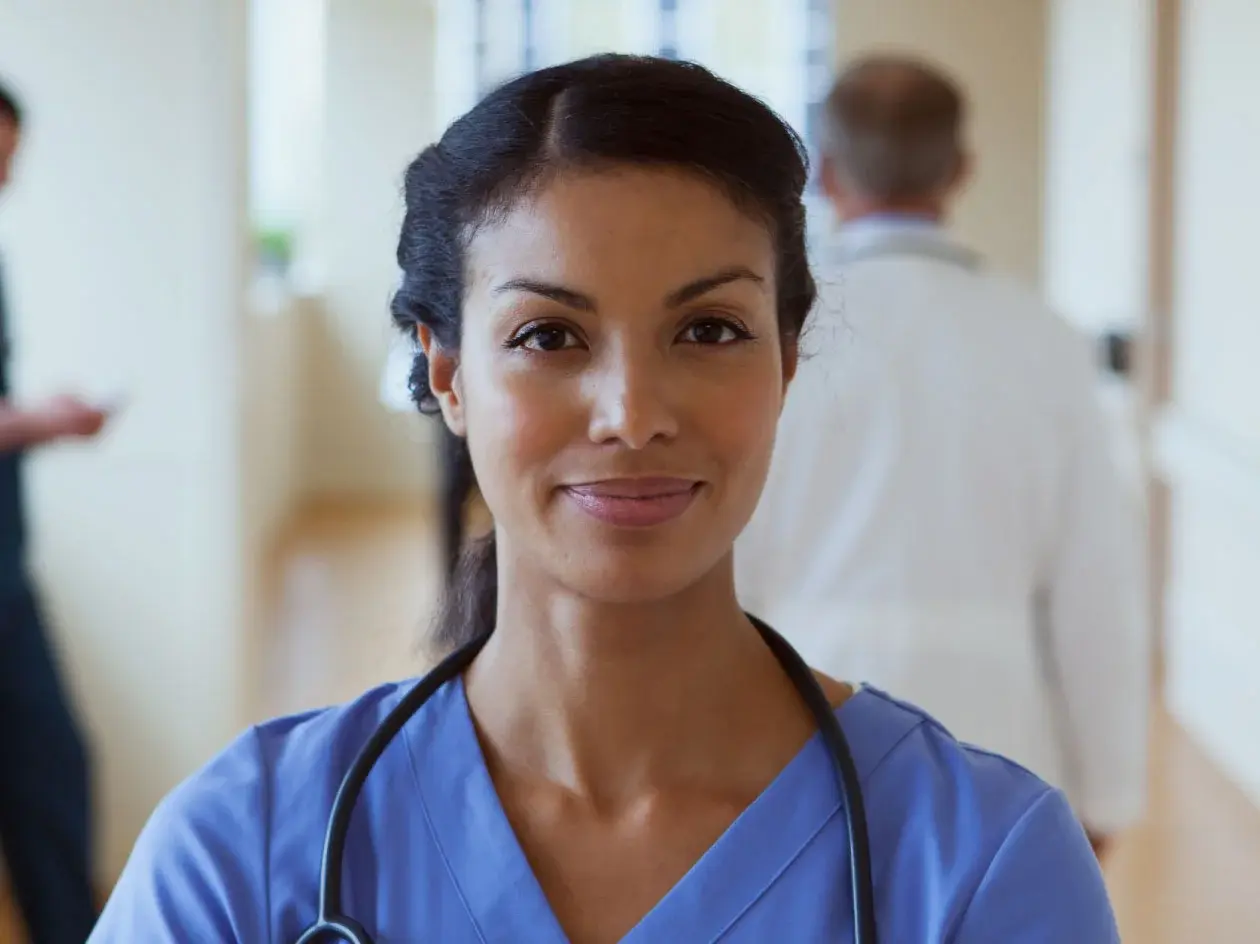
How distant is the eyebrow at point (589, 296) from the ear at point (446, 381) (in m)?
0.10

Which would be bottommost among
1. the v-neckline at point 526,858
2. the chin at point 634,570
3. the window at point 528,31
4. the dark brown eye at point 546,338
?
the v-neckline at point 526,858

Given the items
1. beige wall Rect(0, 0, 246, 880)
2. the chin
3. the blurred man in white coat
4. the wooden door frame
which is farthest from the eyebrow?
the wooden door frame

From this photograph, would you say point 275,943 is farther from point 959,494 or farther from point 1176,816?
point 1176,816

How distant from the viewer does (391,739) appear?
3.31 ft

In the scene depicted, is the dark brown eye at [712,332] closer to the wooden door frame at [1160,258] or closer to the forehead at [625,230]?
the forehead at [625,230]

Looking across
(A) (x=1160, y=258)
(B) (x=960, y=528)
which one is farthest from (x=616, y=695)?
(A) (x=1160, y=258)

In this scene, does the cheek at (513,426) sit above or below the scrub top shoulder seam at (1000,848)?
above

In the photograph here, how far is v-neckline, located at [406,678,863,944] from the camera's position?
3.09ft

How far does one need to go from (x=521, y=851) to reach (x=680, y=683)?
0.13 meters

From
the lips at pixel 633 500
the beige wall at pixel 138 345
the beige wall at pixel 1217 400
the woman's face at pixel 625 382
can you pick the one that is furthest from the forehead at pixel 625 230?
the beige wall at pixel 1217 400

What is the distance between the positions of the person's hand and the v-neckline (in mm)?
1513

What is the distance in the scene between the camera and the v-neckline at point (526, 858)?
940 mm

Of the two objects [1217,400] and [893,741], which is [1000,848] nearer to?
[893,741]

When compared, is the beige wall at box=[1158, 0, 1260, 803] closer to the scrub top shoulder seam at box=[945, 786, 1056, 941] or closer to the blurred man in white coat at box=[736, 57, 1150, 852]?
the blurred man in white coat at box=[736, 57, 1150, 852]
